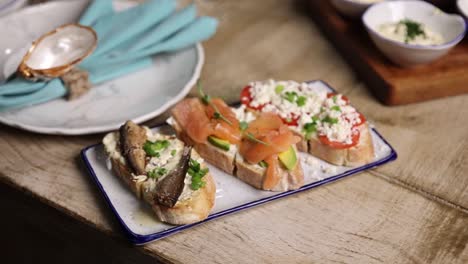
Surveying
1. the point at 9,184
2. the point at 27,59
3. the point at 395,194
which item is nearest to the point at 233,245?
the point at 395,194

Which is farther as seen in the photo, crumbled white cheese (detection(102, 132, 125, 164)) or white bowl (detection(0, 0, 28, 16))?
white bowl (detection(0, 0, 28, 16))

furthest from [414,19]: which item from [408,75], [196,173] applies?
[196,173]

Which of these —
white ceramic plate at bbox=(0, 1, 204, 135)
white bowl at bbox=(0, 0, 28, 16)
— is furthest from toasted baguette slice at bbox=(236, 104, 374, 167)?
white bowl at bbox=(0, 0, 28, 16)

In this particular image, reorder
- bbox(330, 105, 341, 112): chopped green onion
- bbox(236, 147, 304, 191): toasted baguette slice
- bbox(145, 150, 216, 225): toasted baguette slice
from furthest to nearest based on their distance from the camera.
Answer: bbox(330, 105, 341, 112): chopped green onion
bbox(236, 147, 304, 191): toasted baguette slice
bbox(145, 150, 216, 225): toasted baguette slice

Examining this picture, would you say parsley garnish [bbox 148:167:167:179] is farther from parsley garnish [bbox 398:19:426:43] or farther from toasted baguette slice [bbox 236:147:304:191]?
parsley garnish [bbox 398:19:426:43]

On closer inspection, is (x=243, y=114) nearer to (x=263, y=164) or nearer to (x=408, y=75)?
(x=263, y=164)

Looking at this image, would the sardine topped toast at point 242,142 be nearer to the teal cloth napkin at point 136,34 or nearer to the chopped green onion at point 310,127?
the chopped green onion at point 310,127

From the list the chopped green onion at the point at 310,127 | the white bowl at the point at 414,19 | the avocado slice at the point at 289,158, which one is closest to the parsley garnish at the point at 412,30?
the white bowl at the point at 414,19
